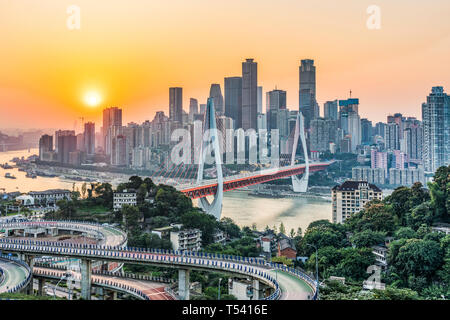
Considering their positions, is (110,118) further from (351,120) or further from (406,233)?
(406,233)

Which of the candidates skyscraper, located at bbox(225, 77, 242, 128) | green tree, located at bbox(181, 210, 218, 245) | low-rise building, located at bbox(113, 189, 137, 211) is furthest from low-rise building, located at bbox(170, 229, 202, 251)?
skyscraper, located at bbox(225, 77, 242, 128)

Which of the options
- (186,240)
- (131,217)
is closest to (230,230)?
(186,240)

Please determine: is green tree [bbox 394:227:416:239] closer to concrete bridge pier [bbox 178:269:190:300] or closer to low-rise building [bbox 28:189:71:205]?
concrete bridge pier [bbox 178:269:190:300]

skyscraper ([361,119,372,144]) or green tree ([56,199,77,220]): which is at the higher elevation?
skyscraper ([361,119,372,144])

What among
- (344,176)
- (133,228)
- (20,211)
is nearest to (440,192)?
(133,228)

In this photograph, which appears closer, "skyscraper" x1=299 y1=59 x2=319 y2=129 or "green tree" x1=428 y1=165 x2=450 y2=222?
"green tree" x1=428 y1=165 x2=450 y2=222

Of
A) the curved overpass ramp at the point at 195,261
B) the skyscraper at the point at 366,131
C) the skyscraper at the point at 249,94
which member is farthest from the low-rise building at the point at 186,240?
the skyscraper at the point at 366,131
